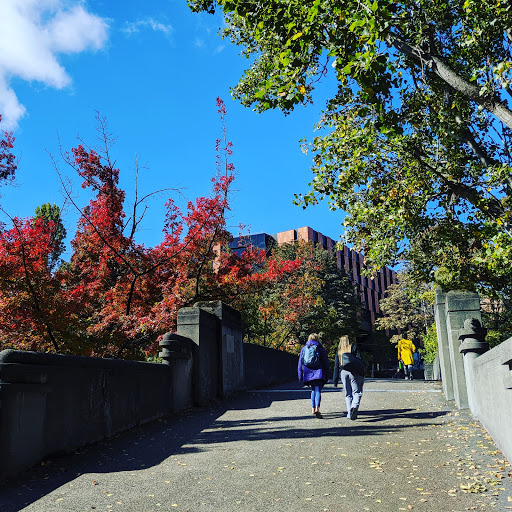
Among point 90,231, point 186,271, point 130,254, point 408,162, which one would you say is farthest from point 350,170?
point 90,231

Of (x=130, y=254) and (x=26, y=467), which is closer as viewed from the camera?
(x=26, y=467)

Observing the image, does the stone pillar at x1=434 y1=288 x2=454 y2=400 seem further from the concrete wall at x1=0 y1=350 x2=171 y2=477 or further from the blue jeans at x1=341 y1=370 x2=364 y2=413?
the concrete wall at x1=0 y1=350 x2=171 y2=477

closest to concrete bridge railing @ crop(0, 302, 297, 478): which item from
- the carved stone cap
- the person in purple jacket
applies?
Result: the person in purple jacket

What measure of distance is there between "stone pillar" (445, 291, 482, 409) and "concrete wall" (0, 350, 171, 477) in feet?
18.5

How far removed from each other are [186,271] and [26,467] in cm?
822

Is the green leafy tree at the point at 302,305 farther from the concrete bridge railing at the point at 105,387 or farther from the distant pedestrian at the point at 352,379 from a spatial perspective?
the distant pedestrian at the point at 352,379

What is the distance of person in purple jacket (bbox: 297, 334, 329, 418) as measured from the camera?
9078mm

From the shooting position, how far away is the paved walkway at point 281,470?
425 centimetres

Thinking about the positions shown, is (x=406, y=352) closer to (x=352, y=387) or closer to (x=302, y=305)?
(x=302, y=305)

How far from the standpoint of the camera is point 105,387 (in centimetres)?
723

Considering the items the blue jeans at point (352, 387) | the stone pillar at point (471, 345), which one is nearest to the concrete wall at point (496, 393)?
the stone pillar at point (471, 345)

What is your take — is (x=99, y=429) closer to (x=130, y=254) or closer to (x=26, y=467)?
(x=26, y=467)

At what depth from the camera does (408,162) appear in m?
11.2

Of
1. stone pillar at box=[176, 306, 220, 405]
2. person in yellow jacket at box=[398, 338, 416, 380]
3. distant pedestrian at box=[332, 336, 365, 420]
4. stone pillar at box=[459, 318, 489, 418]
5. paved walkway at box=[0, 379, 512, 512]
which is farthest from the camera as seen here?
person in yellow jacket at box=[398, 338, 416, 380]
